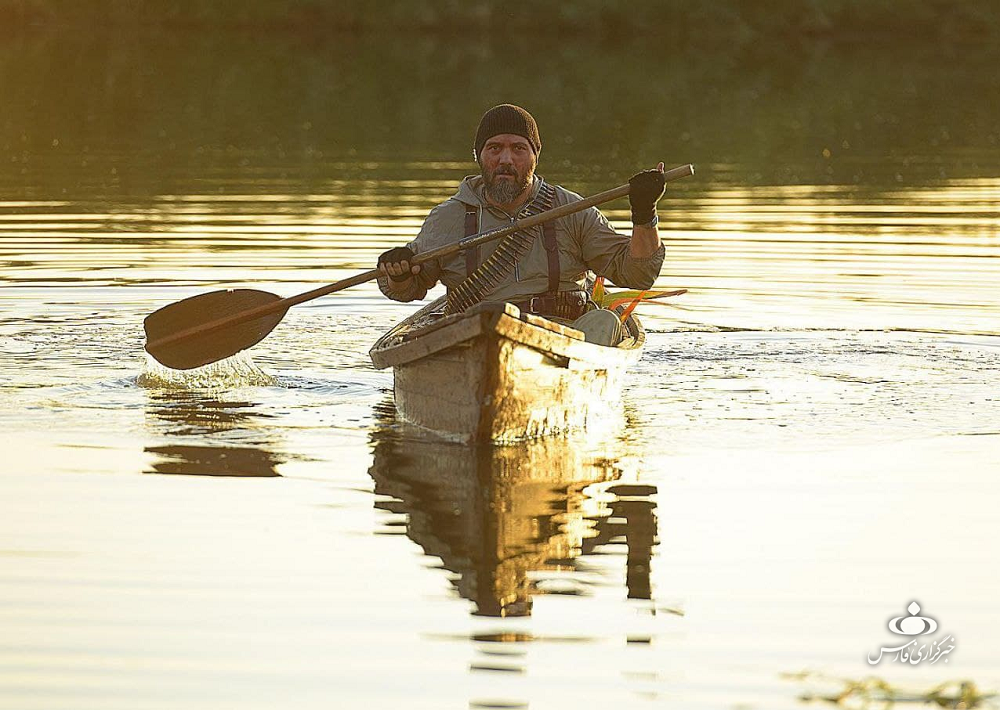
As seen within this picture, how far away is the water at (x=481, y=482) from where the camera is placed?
620cm

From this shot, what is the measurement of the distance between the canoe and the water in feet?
0.62

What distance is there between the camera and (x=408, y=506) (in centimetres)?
820

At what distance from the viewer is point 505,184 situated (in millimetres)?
9898

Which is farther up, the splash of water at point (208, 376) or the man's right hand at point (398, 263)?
the man's right hand at point (398, 263)

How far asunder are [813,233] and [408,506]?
1047cm

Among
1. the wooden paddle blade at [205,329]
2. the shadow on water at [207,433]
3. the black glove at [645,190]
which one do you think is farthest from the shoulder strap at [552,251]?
the shadow on water at [207,433]

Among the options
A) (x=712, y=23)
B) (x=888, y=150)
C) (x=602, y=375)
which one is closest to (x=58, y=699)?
(x=602, y=375)

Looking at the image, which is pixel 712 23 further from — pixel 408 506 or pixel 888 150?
pixel 408 506

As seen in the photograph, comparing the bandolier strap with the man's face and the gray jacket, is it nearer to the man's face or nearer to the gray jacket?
the gray jacket

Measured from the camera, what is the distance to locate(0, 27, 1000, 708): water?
6.20 m

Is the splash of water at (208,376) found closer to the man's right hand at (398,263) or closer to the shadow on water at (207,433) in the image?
the shadow on water at (207,433)

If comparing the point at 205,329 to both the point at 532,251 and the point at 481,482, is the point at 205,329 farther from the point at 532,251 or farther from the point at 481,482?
the point at 481,482

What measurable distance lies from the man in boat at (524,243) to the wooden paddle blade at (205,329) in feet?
3.60

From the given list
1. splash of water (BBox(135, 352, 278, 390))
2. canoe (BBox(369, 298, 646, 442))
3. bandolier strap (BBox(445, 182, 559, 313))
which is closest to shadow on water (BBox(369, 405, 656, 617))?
canoe (BBox(369, 298, 646, 442))
